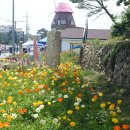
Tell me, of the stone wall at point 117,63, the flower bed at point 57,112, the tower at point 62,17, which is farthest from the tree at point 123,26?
the tower at point 62,17

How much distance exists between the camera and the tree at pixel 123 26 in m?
15.4

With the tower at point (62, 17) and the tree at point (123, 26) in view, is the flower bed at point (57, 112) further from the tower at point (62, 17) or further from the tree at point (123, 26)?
the tower at point (62, 17)

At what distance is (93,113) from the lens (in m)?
5.60

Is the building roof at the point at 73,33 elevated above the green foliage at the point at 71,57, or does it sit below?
below

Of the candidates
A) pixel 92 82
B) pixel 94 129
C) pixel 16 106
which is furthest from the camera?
pixel 92 82

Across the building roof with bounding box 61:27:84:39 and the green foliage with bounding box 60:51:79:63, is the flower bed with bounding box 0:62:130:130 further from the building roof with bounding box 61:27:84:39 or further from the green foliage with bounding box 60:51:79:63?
the building roof with bounding box 61:27:84:39

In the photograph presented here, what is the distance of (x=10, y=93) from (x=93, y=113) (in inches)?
98.5

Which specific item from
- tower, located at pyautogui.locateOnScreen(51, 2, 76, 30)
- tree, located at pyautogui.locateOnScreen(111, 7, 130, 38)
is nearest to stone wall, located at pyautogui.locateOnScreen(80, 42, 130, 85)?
tree, located at pyautogui.locateOnScreen(111, 7, 130, 38)

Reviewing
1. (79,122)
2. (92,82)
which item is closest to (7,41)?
(92,82)

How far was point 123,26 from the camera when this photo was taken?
1609cm

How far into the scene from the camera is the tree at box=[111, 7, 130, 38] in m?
15.4

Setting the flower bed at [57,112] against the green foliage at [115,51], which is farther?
the green foliage at [115,51]

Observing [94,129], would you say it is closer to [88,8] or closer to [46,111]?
[46,111]

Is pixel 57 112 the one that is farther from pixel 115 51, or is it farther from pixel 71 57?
pixel 71 57
